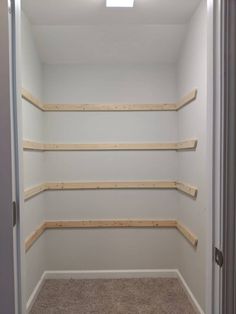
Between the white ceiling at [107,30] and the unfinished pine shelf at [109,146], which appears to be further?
the unfinished pine shelf at [109,146]

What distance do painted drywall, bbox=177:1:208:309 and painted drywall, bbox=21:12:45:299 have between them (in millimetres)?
1539

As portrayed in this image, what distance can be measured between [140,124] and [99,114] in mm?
498

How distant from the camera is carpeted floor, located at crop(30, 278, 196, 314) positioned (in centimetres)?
264

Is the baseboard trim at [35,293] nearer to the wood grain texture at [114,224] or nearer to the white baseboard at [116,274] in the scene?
the white baseboard at [116,274]

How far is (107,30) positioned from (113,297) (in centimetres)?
273

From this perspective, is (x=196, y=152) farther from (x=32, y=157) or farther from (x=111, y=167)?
(x=32, y=157)

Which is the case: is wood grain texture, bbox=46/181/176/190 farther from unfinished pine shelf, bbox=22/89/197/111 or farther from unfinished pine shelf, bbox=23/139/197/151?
unfinished pine shelf, bbox=22/89/197/111

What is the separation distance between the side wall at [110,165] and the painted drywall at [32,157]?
0.66 feet

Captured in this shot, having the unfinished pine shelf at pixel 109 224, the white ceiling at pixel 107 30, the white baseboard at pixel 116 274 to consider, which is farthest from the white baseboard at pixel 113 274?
the white ceiling at pixel 107 30

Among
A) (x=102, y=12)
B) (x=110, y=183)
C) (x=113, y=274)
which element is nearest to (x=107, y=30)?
(x=102, y=12)

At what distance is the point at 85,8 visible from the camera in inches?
97.3

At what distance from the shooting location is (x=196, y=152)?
256cm

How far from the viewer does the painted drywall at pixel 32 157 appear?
8.32 feet

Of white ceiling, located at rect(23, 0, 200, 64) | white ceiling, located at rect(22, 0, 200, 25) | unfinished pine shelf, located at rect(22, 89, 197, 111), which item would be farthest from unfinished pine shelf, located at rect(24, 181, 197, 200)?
white ceiling, located at rect(22, 0, 200, 25)
